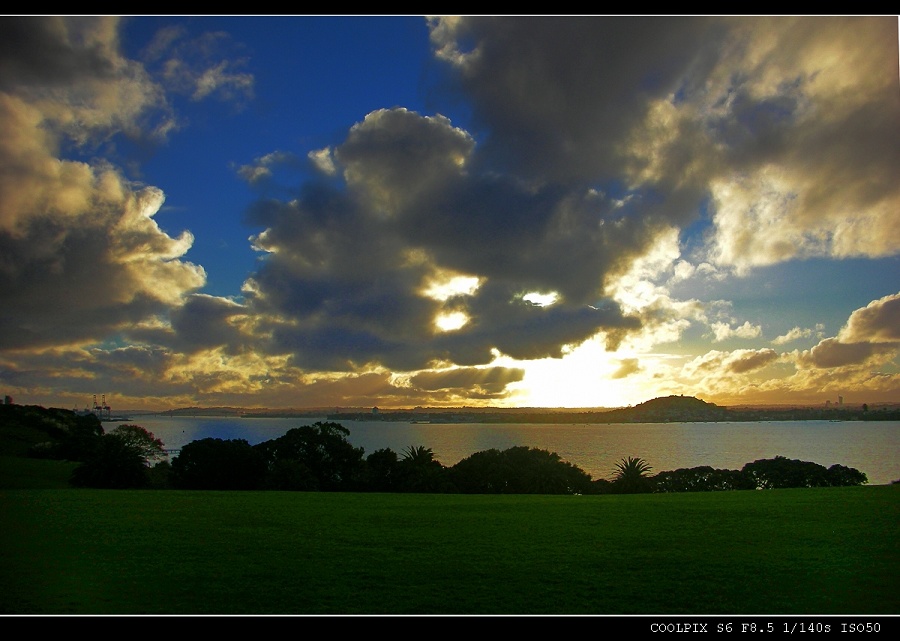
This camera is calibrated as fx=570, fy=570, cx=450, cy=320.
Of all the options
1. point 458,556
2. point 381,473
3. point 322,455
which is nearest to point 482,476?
point 381,473

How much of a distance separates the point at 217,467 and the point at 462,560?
28.7 metres

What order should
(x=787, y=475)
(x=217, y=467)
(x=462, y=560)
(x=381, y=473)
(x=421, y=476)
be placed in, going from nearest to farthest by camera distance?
(x=462, y=560) < (x=421, y=476) < (x=217, y=467) < (x=787, y=475) < (x=381, y=473)

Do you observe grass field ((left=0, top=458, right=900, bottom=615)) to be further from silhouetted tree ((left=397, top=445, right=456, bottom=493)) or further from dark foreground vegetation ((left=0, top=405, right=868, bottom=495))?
silhouetted tree ((left=397, top=445, right=456, bottom=493))

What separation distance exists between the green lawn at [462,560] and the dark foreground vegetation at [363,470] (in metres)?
18.7

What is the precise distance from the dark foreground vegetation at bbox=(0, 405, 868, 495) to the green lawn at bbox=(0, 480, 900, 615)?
737 inches

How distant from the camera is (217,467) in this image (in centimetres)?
3362

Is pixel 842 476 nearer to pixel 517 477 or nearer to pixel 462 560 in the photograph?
pixel 517 477

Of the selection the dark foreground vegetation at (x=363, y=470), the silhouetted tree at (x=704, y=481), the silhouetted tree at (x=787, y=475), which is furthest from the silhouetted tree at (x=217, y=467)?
the silhouetted tree at (x=787, y=475)

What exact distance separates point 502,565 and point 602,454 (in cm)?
8287

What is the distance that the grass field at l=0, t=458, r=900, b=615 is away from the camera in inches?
282

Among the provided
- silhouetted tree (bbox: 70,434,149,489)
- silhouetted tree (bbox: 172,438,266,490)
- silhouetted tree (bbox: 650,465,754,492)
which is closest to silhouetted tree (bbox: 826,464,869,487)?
silhouetted tree (bbox: 650,465,754,492)

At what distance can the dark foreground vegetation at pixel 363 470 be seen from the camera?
3297 cm
